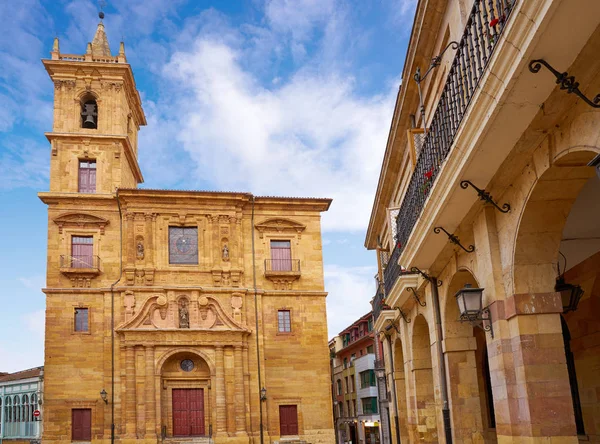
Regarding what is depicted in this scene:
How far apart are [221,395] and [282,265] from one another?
270 inches

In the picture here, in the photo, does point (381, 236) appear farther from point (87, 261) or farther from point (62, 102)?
point (62, 102)

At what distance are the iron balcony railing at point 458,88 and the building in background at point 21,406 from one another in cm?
3296

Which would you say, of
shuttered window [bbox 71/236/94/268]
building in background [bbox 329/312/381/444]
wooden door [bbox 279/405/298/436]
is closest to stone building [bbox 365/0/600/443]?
wooden door [bbox 279/405/298/436]

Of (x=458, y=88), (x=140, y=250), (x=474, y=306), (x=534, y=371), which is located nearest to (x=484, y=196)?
(x=458, y=88)

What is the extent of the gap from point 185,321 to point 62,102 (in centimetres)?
1232

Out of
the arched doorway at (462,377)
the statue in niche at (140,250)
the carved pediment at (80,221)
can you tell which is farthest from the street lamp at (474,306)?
the carved pediment at (80,221)

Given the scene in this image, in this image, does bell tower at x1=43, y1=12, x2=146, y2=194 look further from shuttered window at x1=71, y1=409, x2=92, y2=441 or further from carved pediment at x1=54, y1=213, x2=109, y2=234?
shuttered window at x1=71, y1=409, x2=92, y2=441

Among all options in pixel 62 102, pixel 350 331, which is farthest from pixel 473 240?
pixel 350 331

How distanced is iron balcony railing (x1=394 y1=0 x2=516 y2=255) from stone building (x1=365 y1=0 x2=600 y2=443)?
0.09 ft

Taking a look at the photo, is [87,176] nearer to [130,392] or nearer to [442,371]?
[130,392]

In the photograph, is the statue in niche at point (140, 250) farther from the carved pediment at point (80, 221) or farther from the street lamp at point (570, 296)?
the street lamp at point (570, 296)

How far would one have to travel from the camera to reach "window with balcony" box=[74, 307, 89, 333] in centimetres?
2968

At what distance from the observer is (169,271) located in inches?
1219

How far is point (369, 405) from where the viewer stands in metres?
45.1
